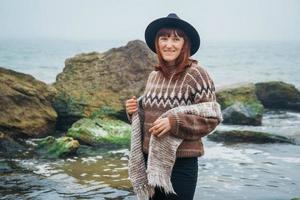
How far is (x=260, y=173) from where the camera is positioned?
29.1ft

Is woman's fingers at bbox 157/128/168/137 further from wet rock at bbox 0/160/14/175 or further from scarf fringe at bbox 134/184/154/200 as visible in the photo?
wet rock at bbox 0/160/14/175

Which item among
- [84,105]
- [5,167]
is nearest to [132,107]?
[5,167]

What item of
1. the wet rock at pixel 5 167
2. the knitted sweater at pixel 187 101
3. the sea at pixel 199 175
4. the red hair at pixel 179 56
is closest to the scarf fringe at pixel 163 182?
the knitted sweater at pixel 187 101

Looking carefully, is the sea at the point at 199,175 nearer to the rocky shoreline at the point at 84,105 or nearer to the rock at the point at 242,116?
the rocky shoreline at the point at 84,105

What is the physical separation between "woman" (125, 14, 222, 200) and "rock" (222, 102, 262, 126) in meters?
12.3

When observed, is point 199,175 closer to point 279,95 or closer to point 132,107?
point 132,107

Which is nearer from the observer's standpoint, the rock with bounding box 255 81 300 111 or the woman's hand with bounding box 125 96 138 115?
the woman's hand with bounding box 125 96 138 115

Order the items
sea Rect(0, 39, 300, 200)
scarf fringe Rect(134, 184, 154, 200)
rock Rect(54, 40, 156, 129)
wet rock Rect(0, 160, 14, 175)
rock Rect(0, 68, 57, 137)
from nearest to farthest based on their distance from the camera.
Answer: scarf fringe Rect(134, 184, 154, 200) → sea Rect(0, 39, 300, 200) → wet rock Rect(0, 160, 14, 175) → rock Rect(0, 68, 57, 137) → rock Rect(54, 40, 156, 129)

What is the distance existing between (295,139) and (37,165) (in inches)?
285

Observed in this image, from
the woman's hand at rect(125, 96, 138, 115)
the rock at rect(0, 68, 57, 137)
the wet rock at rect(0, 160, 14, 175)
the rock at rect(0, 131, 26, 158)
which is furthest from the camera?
the rock at rect(0, 68, 57, 137)

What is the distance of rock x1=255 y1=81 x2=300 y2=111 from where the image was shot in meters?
20.0

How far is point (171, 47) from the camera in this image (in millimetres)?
3184

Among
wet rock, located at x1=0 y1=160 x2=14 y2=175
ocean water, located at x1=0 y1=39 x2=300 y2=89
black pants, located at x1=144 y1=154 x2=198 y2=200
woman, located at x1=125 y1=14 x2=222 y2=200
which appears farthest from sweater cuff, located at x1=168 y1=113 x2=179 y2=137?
wet rock, located at x1=0 y1=160 x2=14 y2=175

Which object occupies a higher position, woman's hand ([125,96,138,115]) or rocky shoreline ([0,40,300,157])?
woman's hand ([125,96,138,115])
